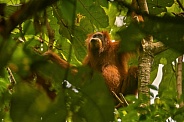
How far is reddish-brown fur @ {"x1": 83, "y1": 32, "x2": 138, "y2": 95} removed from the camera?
17.6 feet

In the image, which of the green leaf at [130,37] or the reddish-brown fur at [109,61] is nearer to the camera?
the green leaf at [130,37]

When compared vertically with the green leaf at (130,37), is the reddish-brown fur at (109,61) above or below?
below

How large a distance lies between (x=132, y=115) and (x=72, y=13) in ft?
3.64

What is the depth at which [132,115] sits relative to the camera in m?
1.87

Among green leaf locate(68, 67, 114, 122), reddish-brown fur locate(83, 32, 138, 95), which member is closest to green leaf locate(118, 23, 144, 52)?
green leaf locate(68, 67, 114, 122)

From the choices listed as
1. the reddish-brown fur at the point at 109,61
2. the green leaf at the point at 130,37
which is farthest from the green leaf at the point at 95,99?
the reddish-brown fur at the point at 109,61

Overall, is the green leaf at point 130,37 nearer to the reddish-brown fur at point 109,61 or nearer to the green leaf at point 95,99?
the green leaf at point 95,99

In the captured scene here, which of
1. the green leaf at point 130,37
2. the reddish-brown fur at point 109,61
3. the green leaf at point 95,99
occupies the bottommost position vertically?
the reddish-brown fur at point 109,61

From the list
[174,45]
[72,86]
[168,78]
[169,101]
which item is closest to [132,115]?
[169,101]

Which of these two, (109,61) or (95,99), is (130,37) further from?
(109,61)

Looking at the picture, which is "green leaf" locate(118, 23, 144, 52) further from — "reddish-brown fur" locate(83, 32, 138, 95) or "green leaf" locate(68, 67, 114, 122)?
"reddish-brown fur" locate(83, 32, 138, 95)

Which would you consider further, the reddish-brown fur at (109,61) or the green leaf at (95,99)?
the reddish-brown fur at (109,61)

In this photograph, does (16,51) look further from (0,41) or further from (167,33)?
(167,33)

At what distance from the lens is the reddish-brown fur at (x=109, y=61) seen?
5.35 meters
